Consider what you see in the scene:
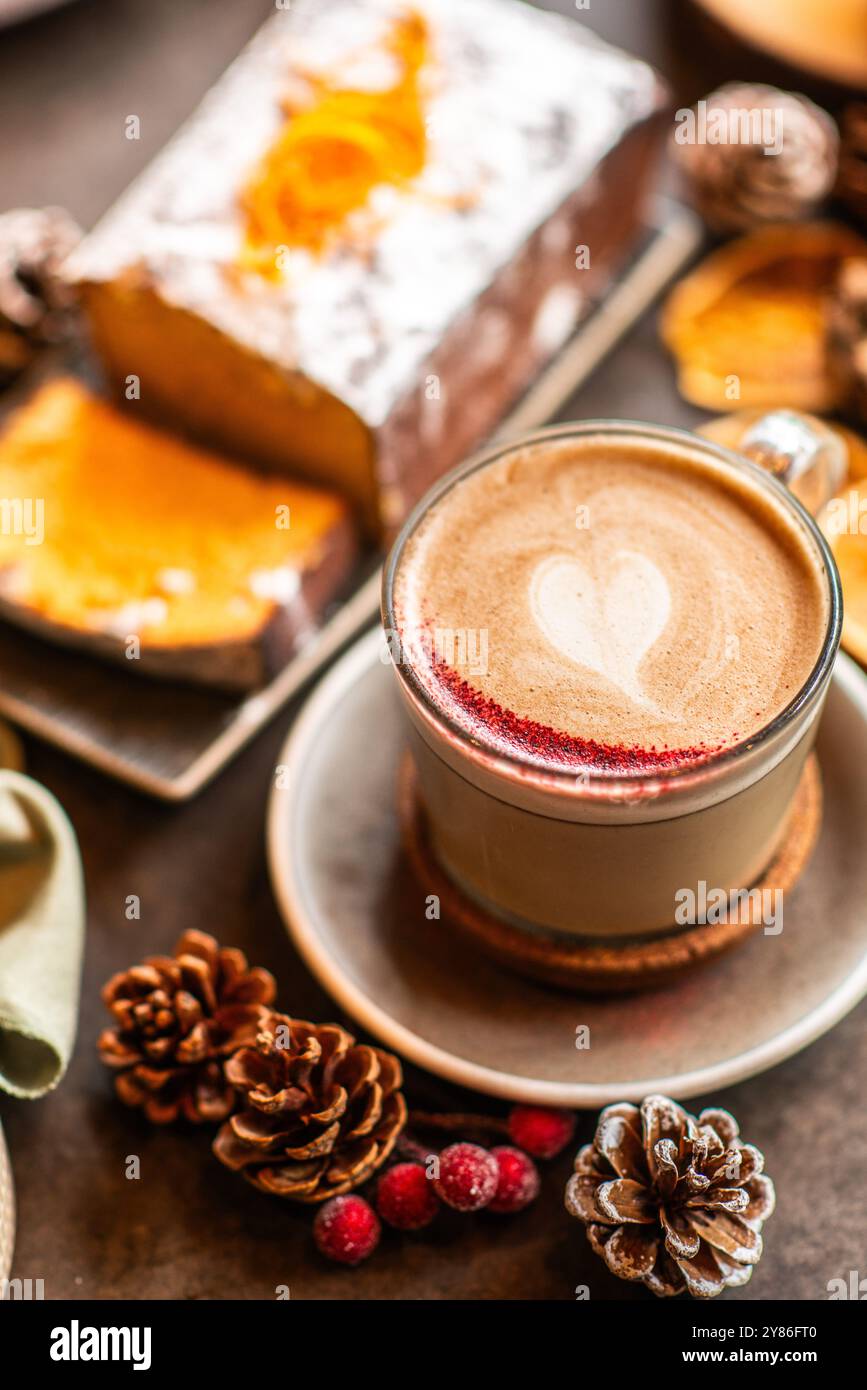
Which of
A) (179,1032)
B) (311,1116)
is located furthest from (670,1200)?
(179,1032)

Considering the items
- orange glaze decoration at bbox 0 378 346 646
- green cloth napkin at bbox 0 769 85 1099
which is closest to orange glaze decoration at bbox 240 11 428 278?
orange glaze decoration at bbox 0 378 346 646

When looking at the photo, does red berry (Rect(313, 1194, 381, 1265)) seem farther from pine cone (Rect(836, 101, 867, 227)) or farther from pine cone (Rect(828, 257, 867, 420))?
pine cone (Rect(836, 101, 867, 227))

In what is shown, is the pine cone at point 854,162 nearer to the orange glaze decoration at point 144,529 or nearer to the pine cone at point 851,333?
the pine cone at point 851,333

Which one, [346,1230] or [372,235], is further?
[372,235]

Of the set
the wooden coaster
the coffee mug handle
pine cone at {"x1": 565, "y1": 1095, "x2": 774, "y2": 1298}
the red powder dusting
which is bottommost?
pine cone at {"x1": 565, "y1": 1095, "x2": 774, "y2": 1298}

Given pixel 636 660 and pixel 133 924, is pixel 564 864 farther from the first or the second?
pixel 133 924

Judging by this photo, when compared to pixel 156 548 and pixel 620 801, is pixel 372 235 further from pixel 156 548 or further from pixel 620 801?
pixel 620 801
